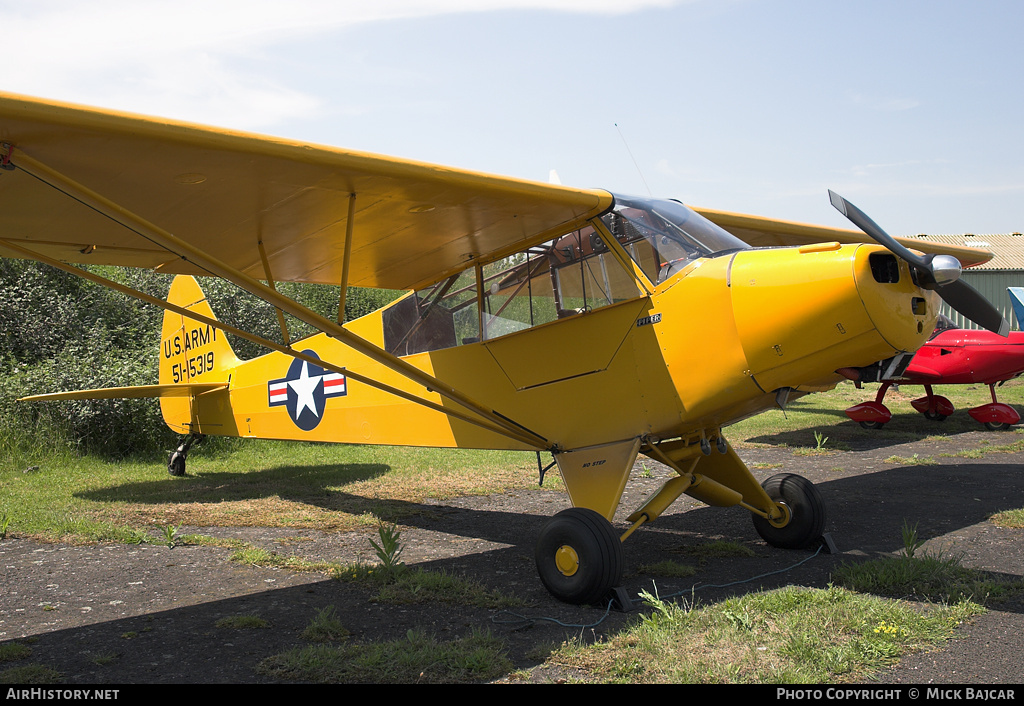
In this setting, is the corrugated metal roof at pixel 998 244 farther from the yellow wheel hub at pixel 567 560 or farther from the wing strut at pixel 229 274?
the yellow wheel hub at pixel 567 560

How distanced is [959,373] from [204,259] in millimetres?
12397

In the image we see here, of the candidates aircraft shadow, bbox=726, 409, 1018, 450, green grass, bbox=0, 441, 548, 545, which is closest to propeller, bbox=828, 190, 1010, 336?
green grass, bbox=0, 441, 548, 545

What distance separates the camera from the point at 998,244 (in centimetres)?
3156

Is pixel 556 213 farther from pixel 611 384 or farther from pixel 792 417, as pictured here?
pixel 792 417

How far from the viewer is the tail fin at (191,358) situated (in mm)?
9258

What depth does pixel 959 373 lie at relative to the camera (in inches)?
483

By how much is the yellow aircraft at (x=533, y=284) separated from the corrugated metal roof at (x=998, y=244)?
2695cm

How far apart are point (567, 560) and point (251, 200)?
2965 mm

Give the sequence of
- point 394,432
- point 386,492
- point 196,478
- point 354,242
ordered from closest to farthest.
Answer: point 354,242 < point 394,432 < point 386,492 < point 196,478

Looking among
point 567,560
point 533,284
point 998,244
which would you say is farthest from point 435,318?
point 998,244

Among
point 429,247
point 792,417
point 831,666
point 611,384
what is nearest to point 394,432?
point 429,247

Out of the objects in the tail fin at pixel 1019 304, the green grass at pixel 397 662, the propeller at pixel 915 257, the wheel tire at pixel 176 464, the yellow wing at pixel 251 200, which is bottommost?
the green grass at pixel 397 662

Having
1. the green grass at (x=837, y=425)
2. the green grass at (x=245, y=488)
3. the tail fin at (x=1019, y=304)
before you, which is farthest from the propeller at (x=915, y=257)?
the tail fin at (x=1019, y=304)

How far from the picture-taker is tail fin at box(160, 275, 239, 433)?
926 cm
